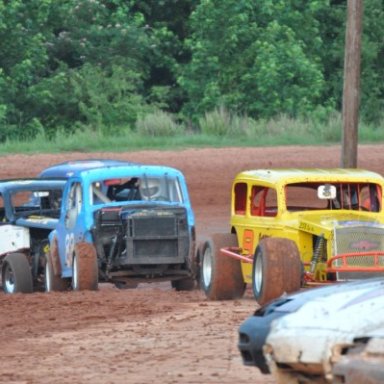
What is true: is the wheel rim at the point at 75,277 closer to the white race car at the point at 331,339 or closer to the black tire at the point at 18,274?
the black tire at the point at 18,274

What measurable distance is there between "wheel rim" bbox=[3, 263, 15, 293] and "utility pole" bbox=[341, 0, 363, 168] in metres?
6.50

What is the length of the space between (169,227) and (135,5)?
27.1 metres

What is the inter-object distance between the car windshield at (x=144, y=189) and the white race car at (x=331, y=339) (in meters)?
12.1

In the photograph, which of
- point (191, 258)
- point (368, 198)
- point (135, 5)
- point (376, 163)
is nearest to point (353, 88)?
point (191, 258)

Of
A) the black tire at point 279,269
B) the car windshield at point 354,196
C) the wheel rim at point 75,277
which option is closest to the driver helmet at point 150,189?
the wheel rim at point 75,277

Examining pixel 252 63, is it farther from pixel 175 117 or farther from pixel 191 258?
pixel 191 258

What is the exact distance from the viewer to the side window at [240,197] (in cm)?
2150

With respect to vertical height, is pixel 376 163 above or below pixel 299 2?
below

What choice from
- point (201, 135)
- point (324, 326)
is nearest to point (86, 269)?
point (324, 326)

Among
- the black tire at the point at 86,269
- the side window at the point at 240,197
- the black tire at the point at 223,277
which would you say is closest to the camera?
the black tire at the point at 223,277

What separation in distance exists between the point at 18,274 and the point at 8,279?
505 mm

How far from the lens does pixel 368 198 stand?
2048cm

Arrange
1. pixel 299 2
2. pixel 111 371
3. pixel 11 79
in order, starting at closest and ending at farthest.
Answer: pixel 111 371 < pixel 11 79 < pixel 299 2

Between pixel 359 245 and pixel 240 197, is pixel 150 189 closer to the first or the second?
pixel 240 197
